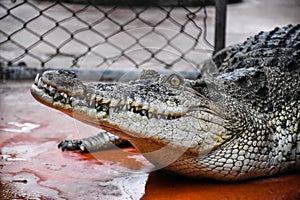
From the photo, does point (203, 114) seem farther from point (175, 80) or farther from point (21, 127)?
point (21, 127)

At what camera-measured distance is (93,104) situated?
2246 mm

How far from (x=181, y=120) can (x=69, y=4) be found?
548 cm

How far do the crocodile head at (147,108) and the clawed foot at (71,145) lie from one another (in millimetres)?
687

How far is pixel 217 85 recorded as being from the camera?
2.70m

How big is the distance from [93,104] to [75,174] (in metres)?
0.65

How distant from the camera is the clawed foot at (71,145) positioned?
3.12 m

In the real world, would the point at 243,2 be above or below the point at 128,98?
above

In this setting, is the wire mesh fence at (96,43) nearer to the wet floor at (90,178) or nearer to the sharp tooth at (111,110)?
the wet floor at (90,178)

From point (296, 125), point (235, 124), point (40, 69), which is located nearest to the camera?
point (235, 124)

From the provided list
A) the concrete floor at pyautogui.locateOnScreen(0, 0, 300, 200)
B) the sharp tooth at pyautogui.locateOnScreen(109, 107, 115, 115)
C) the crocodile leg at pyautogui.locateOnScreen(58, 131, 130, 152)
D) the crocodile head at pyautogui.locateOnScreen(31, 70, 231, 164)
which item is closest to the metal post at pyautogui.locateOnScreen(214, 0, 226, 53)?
the concrete floor at pyautogui.locateOnScreen(0, 0, 300, 200)

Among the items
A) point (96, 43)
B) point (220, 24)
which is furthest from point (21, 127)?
point (96, 43)

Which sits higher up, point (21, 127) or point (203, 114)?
point (203, 114)

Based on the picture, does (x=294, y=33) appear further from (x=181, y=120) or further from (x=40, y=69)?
(x=40, y=69)

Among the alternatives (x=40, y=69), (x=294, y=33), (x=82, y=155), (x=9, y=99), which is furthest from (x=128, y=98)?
(x=40, y=69)
